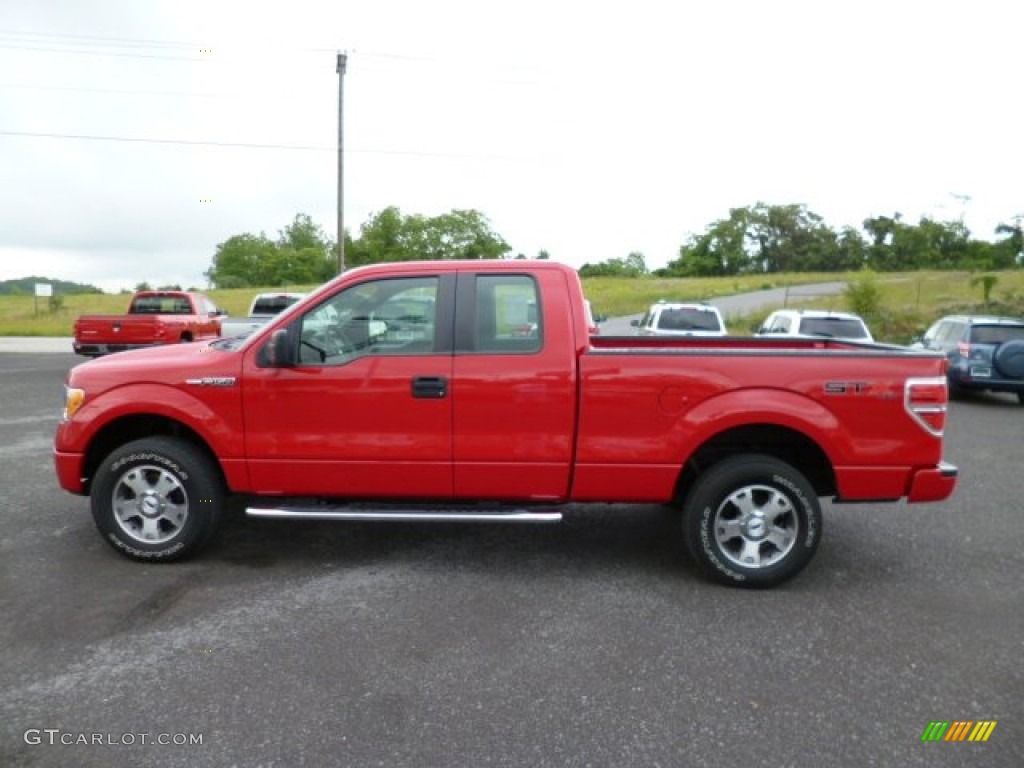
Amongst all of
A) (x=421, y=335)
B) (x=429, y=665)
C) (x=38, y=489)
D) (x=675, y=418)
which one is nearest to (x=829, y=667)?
(x=675, y=418)

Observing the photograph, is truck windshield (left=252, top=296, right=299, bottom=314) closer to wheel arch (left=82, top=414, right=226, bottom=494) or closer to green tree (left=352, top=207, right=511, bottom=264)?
wheel arch (left=82, top=414, right=226, bottom=494)

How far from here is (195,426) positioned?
4.43m

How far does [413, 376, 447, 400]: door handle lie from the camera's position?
426 centimetres

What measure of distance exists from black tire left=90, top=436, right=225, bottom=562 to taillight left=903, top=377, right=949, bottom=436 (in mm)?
4095

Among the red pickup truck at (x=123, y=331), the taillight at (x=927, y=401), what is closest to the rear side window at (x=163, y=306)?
the red pickup truck at (x=123, y=331)

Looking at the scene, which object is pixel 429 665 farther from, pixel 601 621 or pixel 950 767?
pixel 950 767

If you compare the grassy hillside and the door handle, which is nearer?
the door handle

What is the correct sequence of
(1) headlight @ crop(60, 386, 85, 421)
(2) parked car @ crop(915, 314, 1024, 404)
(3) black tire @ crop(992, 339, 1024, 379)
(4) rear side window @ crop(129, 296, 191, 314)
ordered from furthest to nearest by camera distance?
(4) rear side window @ crop(129, 296, 191, 314) < (2) parked car @ crop(915, 314, 1024, 404) < (3) black tire @ crop(992, 339, 1024, 379) < (1) headlight @ crop(60, 386, 85, 421)

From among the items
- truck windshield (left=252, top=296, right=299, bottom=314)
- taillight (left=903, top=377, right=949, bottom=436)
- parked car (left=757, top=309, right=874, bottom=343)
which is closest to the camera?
taillight (left=903, top=377, right=949, bottom=436)

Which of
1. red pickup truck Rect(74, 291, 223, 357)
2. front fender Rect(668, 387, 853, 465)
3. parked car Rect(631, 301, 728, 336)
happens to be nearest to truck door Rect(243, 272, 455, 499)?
front fender Rect(668, 387, 853, 465)

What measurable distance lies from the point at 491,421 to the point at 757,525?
5.44 ft

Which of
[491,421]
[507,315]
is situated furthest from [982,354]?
[491,421]

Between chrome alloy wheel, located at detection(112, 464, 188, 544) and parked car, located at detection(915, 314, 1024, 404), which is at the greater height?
parked car, located at detection(915, 314, 1024, 404)

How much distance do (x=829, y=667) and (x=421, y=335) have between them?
2756mm
